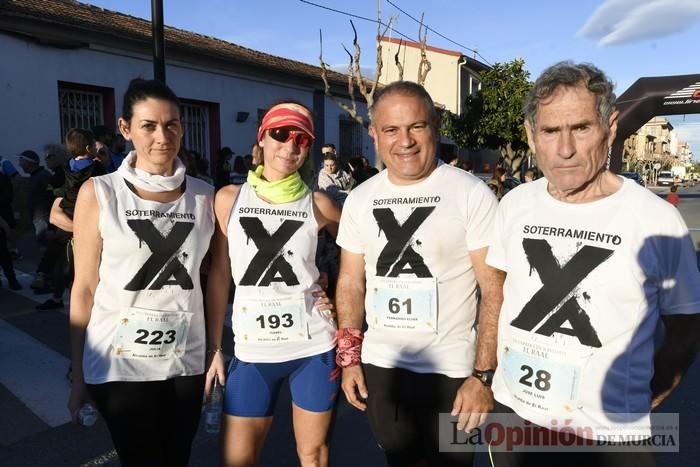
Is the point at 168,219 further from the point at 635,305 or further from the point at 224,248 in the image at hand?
the point at 635,305

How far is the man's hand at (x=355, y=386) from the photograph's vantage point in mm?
2182

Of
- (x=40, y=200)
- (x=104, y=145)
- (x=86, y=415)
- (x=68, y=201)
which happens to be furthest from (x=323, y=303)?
(x=40, y=200)

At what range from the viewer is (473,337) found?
208 cm

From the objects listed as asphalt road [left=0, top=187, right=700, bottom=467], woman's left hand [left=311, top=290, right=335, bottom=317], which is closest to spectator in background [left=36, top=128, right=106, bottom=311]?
asphalt road [left=0, top=187, right=700, bottom=467]

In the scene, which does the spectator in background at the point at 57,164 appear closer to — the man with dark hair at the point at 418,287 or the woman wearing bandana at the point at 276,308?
the woman wearing bandana at the point at 276,308

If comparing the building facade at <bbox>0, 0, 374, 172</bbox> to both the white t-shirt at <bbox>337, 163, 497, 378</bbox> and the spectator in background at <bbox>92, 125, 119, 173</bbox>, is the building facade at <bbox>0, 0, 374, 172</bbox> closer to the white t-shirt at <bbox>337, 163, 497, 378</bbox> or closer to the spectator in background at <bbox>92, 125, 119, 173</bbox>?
the spectator in background at <bbox>92, 125, 119, 173</bbox>

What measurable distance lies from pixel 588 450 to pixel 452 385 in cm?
55

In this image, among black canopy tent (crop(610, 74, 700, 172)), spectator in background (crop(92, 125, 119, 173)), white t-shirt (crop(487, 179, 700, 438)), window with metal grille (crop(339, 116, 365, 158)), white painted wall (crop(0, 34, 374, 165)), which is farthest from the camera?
window with metal grille (crop(339, 116, 365, 158))

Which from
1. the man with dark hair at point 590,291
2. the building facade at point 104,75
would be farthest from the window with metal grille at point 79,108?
the man with dark hair at point 590,291

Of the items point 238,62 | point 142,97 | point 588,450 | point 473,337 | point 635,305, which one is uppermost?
point 238,62

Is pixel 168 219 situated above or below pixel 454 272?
above

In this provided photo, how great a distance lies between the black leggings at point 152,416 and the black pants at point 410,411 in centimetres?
73

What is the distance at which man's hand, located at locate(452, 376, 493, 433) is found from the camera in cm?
189

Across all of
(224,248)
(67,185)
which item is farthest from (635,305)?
(67,185)
